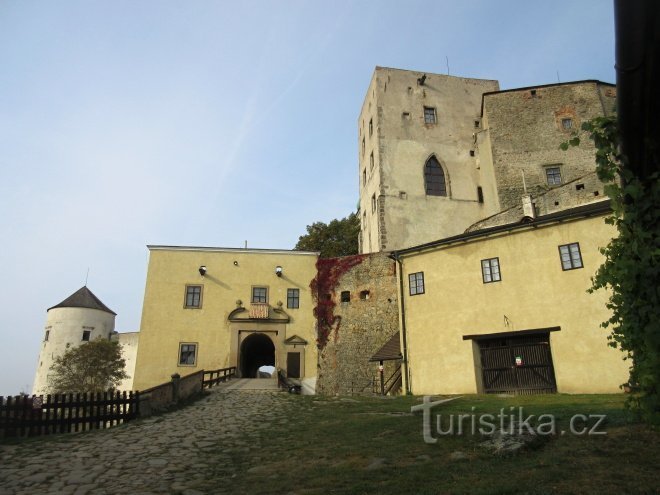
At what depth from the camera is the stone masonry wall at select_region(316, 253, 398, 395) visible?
28.0 metres

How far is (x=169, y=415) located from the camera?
47.9 ft

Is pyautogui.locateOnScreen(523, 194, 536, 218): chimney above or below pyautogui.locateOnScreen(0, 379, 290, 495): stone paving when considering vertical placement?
above

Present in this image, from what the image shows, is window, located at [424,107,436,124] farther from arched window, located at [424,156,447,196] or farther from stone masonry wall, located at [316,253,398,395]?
stone masonry wall, located at [316,253,398,395]

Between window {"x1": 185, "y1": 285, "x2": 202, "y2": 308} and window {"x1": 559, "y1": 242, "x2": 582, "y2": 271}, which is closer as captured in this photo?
window {"x1": 559, "y1": 242, "x2": 582, "y2": 271}

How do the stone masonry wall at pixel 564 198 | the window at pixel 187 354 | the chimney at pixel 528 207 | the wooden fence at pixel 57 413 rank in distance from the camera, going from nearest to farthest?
the wooden fence at pixel 57 413 → the stone masonry wall at pixel 564 198 → the chimney at pixel 528 207 → the window at pixel 187 354

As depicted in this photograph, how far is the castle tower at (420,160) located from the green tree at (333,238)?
19.2 ft

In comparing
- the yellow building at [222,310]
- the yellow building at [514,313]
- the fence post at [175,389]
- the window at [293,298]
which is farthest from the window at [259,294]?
the fence post at [175,389]

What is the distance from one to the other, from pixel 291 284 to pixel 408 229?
9493 mm

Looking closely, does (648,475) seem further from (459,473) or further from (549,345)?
(549,345)

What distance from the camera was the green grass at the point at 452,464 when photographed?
222 inches

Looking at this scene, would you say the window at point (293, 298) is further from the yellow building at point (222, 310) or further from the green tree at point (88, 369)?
the green tree at point (88, 369)

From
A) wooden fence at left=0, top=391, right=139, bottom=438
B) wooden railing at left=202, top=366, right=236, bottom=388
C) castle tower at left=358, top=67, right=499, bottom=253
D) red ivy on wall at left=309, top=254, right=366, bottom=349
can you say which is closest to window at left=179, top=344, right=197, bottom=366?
wooden railing at left=202, top=366, right=236, bottom=388

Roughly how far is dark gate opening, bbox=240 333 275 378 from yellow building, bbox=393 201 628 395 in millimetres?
13695

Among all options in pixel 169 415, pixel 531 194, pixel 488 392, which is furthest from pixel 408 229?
pixel 169 415
